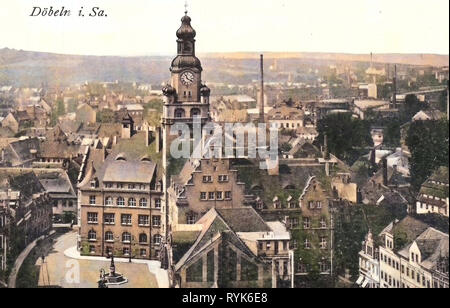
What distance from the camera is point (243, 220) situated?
19.6 metres

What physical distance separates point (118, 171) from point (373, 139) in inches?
231

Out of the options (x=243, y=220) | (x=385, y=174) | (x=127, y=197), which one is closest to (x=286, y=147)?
(x=243, y=220)

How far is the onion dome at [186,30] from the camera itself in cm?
1952

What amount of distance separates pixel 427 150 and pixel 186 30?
19.9ft

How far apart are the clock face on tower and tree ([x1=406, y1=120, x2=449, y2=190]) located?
16.8 ft

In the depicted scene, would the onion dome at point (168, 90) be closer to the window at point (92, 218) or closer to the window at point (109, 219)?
the window at point (109, 219)

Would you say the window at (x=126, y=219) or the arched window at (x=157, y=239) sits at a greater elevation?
the window at (x=126, y=219)

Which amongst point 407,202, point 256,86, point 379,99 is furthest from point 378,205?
point 256,86

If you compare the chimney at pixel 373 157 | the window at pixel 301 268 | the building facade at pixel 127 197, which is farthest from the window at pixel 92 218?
the chimney at pixel 373 157

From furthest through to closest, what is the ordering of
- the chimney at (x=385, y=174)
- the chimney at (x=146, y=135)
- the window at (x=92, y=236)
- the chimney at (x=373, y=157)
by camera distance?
the chimney at (x=373, y=157)
the chimney at (x=385, y=174)
the chimney at (x=146, y=135)
the window at (x=92, y=236)

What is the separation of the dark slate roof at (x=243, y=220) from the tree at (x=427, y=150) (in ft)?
11.9

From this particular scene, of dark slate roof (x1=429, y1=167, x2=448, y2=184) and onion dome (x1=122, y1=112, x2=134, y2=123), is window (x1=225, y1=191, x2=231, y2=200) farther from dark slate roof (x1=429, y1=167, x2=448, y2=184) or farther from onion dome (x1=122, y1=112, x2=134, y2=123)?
dark slate roof (x1=429, y1=167, x2=448, y2=184)

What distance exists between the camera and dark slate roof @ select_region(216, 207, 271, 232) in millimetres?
19562
